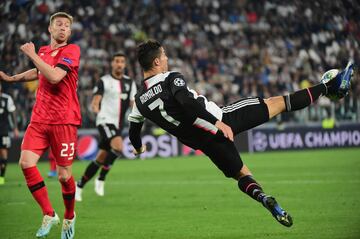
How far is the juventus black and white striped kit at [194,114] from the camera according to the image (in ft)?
26.5

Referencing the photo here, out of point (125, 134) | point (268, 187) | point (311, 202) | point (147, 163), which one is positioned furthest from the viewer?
point (125, 134)

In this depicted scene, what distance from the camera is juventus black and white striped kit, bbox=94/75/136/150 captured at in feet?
47.4

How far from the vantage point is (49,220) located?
8297mm

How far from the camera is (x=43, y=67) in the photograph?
7898mm

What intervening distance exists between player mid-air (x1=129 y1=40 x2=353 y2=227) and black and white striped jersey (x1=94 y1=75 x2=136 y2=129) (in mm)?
5670

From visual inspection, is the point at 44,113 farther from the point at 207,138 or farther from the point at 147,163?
the point at 147,163

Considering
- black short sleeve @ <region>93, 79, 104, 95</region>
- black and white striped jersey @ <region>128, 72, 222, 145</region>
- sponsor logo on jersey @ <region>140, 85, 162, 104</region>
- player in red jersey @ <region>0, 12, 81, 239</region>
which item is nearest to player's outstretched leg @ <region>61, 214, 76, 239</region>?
player in red jersey @ <region>0, 12, 81, 239</region>

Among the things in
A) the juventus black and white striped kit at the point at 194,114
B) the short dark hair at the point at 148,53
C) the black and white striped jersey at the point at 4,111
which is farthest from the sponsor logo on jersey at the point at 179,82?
the black and white striped jersey at the point at 4,111

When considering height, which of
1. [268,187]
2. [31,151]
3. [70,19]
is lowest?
[268,187]

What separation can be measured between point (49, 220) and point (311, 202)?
4914 millimetres

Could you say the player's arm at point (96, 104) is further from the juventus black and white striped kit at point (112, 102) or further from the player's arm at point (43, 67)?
the player's arm at point (43, 67)

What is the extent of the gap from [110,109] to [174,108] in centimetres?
650

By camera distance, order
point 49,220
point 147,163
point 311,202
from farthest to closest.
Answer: point 147,163
point 311,202
point 49,220

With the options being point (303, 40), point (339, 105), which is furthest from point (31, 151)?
point (303, 40)
